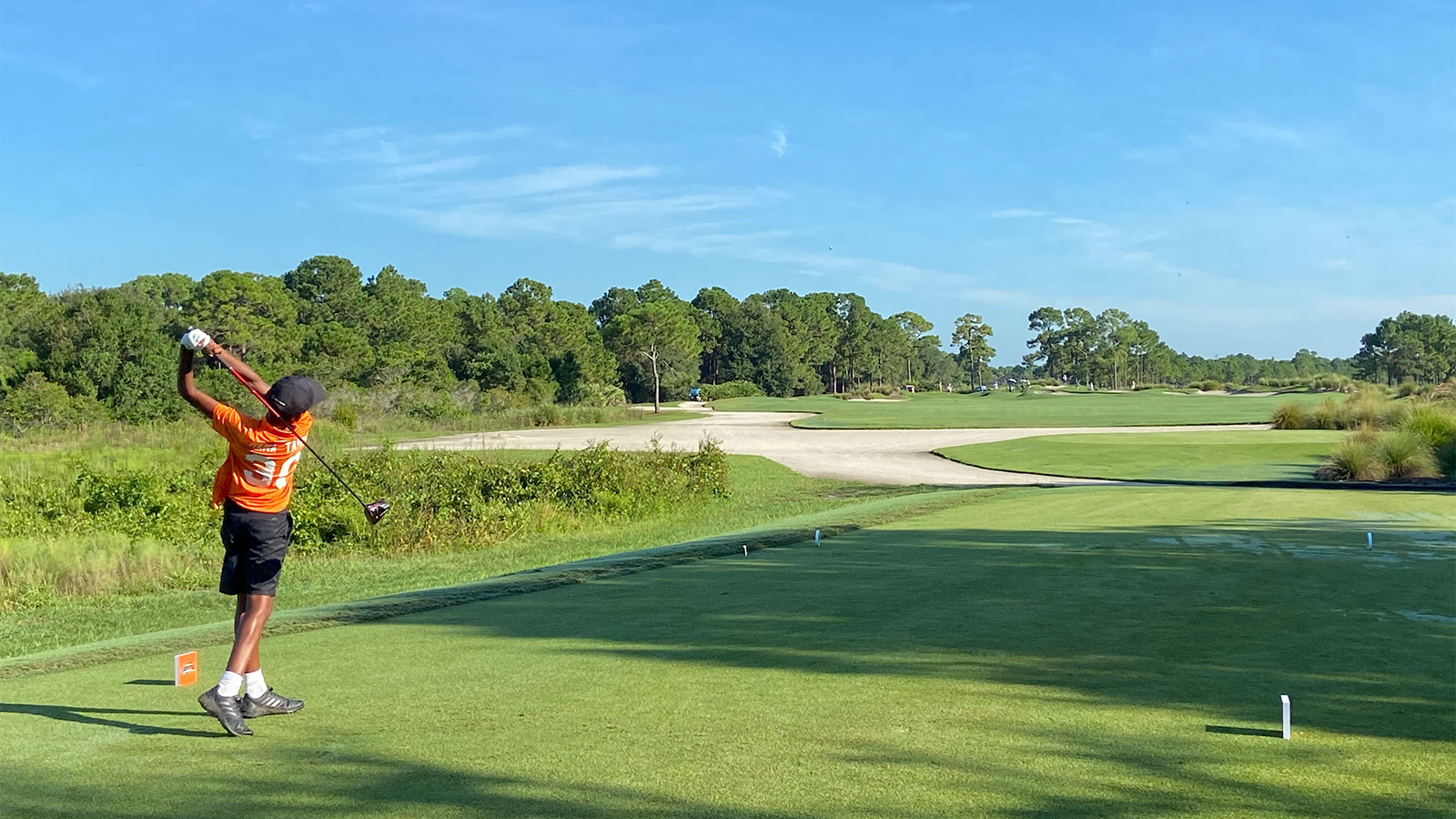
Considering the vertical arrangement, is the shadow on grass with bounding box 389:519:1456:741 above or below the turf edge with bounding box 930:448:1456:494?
above

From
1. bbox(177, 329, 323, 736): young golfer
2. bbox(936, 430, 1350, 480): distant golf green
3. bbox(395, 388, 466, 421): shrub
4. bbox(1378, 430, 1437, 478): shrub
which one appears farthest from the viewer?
bbox(395, 388, 466, 421): shrub

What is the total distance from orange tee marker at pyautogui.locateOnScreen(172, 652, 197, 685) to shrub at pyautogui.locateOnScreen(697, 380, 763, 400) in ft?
325

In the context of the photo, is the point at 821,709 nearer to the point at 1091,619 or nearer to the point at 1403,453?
the point at 1091,619

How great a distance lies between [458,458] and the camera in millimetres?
26500

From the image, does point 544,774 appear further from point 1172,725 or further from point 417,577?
point 417,577

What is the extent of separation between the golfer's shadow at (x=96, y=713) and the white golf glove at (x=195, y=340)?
6.23 feet

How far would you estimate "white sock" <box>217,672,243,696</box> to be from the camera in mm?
5480

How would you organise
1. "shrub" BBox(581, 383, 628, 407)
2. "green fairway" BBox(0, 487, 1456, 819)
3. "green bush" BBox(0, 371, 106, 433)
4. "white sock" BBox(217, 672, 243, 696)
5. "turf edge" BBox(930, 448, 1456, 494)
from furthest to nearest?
"shrub" BBox(581, 383, 628, 407) < "green bush" BBox(0, 371, 106, 433) < "turf edge" BBox(930, 448, 1456, 494) < "white sock" BBox(217, 672, 243, 696) < "green fairway" BBox(0, 487, 1456, 819)

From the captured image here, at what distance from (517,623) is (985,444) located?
36.8 meters

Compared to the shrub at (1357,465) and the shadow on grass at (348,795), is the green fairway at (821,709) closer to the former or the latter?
the shadow on grass at (348,795)

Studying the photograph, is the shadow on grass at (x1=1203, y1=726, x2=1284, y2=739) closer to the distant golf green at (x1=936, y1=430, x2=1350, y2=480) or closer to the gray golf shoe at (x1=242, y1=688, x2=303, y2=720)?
the gray golf shoe at (x1=242, y1=688, x2=303, y2=720)

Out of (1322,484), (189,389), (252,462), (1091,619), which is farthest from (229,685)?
(1322,484)

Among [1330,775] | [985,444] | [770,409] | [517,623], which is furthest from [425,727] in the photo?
[770,409]

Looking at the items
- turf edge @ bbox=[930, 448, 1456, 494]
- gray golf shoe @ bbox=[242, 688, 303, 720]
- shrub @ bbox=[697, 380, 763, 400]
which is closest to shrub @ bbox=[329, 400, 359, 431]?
turf edge @ bbox=[930, 448, 1456, 494]
